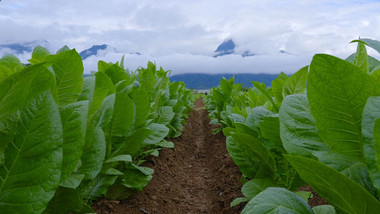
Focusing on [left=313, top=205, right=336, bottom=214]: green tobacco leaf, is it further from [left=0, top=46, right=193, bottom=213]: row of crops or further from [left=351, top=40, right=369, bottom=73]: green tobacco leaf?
[left=0, top=46, right=193, bottom=213]: row of crops

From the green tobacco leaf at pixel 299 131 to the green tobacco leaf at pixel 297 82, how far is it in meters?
0.82

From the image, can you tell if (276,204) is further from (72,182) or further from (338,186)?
(72,182)

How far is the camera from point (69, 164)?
1.32 meters

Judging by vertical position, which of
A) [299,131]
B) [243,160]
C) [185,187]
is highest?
[299,131]

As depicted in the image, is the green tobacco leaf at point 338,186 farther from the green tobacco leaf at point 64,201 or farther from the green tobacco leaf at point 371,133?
the green tobacco leaf at point 64,201

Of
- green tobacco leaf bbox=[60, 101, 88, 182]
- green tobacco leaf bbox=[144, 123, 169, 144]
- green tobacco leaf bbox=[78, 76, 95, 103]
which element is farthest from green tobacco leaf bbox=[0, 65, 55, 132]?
green tobacco leaf bbox=[144, 123, 169, 144]

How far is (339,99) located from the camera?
1.18 m

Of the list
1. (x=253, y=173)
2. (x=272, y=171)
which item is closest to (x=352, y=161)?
(x=272, y=171)

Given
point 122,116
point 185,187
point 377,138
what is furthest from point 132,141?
point 185,187

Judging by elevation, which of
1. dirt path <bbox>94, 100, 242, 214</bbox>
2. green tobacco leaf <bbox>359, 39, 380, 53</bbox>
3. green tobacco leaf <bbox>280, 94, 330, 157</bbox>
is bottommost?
dirt path <bbox>94, 100, 242, 214</bbox>

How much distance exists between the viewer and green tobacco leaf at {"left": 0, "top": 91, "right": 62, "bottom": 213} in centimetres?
109

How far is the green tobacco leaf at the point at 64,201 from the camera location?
161 cm

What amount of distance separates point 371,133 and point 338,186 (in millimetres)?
196

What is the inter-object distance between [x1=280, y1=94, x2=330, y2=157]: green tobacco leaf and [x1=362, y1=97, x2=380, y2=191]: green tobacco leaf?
0.30 metres
